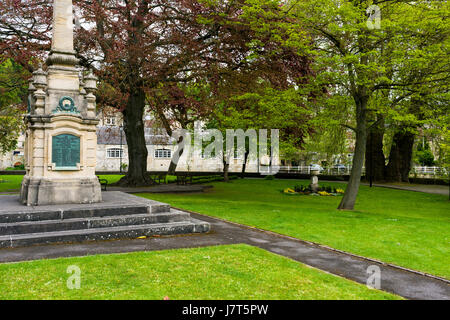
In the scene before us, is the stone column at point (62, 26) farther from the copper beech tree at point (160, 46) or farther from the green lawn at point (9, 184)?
the green lawn at point (9, 184)

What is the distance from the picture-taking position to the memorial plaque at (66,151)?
11578mm

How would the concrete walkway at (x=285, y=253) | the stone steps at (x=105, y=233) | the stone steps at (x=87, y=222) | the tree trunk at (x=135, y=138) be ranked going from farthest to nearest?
the tree trunk at (x=135, y=138) < the stone steps at (x=87, y=222) < the stone steps at (x=105, y=233) < the concrete walkway at (x=285, y=253)

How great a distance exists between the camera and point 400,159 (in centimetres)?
3828

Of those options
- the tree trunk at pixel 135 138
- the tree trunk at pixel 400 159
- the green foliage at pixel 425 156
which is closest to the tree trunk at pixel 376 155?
the tree trunk at pixel 400 159

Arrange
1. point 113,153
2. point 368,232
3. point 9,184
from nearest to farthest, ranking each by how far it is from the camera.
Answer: point 368,232, point 9,184, point 113,153

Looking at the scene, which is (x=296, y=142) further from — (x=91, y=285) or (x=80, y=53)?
(x=91, y=285)

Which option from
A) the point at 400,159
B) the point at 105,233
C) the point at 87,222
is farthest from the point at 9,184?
the point at 400,159

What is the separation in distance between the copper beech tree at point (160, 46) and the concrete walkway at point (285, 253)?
462 inches

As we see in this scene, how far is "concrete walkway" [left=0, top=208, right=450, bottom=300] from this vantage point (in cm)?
651

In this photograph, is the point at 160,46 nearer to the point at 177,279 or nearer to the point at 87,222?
the point at 87,222

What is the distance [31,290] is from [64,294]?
0.57 metres

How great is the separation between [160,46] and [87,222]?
14.9 meters

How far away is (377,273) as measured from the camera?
281 inches
